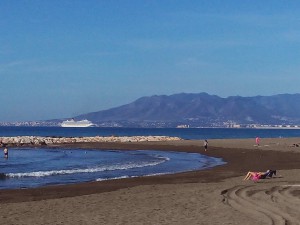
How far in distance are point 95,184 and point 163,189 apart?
A: 4550 mm

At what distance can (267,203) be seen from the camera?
15.7 metres

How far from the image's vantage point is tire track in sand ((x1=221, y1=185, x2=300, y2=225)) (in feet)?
43.4

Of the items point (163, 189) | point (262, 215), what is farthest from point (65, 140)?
point (262, 215)

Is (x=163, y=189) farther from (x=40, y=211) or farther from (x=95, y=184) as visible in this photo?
(x=40, y=211)

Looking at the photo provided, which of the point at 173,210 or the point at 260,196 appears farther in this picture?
the point at 260,196

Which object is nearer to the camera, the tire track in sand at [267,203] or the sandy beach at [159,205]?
the tire track in sand at [267,203]

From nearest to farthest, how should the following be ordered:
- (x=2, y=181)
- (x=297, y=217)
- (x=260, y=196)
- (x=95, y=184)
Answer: (x=297, y=217)
(x=260, y=196)
(x=95, y=184)
(x=2, y=181)

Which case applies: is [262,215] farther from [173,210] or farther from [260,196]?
[260,196]

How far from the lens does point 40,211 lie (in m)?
14.9

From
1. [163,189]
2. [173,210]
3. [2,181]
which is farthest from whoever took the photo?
[2,181]

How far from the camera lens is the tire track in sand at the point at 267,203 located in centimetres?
1323

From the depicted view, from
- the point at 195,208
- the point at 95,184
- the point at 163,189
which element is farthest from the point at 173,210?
the point at 95,184

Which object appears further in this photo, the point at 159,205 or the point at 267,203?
the point at 159,205

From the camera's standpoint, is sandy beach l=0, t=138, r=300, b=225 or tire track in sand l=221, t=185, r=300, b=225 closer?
tire track in sand l=221, t=185, r=300, b=225
